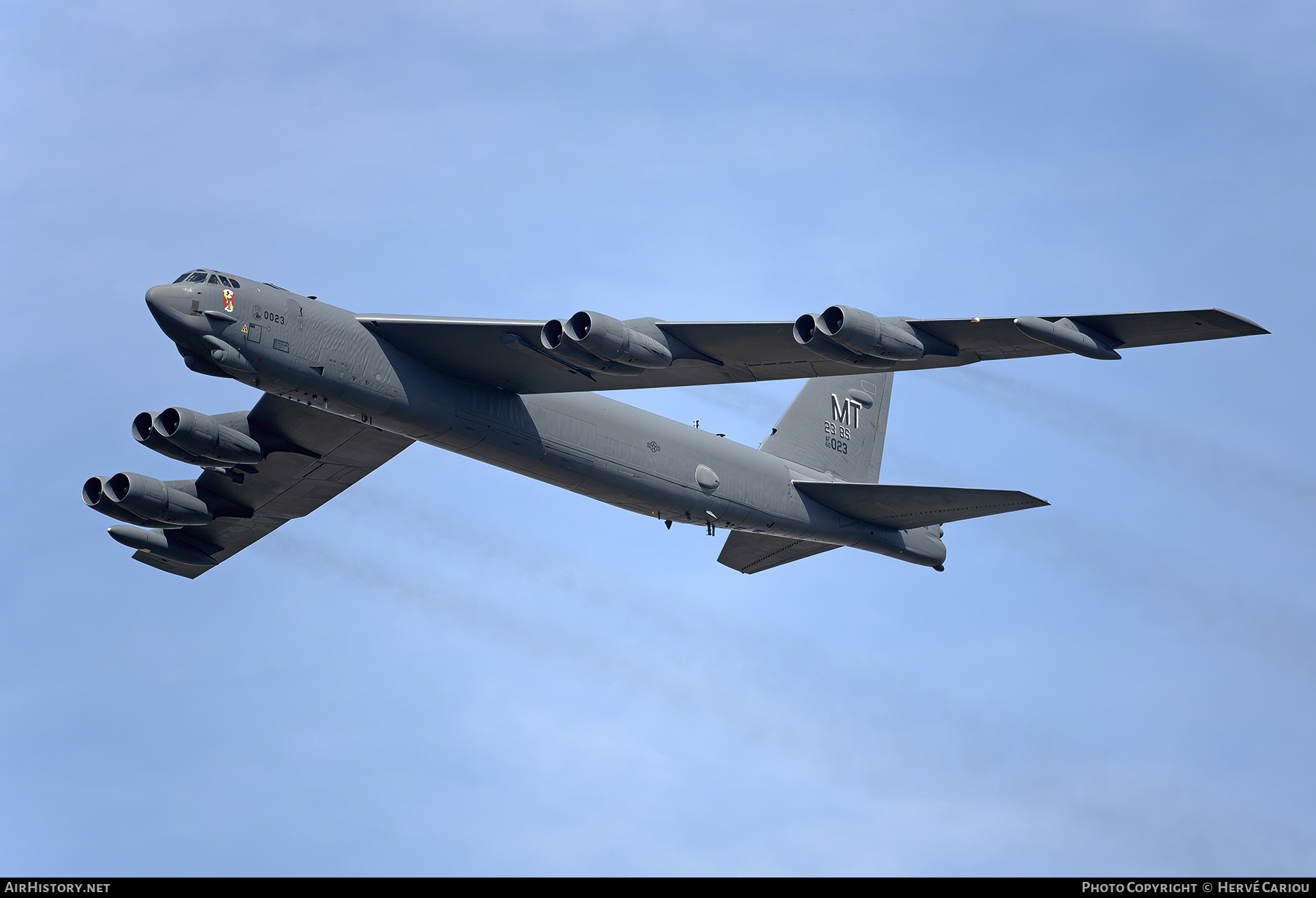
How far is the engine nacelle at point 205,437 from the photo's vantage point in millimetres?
32250

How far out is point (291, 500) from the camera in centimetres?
3747

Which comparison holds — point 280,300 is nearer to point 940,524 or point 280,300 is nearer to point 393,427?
point 393,427

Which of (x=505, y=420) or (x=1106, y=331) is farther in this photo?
(x=505, y=420)

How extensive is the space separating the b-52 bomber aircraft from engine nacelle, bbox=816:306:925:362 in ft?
0.15

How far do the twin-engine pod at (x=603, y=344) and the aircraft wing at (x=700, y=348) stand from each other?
23.8 inches

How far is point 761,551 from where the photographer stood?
38938 mm

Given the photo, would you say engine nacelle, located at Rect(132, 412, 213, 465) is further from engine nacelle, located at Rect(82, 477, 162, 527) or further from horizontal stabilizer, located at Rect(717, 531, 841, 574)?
horizontal stabilizer, located at Rect(717, 531, 841, 574)

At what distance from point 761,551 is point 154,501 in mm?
15964

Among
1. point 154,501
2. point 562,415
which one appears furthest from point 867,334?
point 154,501

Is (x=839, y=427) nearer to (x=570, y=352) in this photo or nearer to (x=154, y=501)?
(x=570, y=352)

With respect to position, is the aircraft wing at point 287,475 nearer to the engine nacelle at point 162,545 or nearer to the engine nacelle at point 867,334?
the engine nacelle at point 162,545

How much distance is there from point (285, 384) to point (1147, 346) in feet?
56.7
